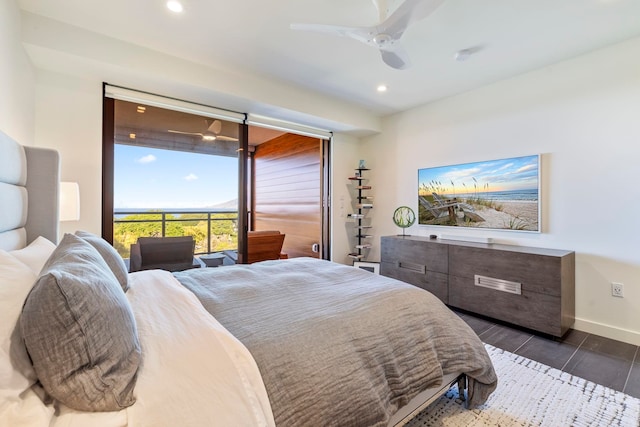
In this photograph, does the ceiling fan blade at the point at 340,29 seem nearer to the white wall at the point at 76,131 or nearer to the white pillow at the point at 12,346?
the white pillow at the point at 12,346

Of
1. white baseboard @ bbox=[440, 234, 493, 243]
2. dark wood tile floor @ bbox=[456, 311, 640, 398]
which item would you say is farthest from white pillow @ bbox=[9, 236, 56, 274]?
white baseboard @ bbox=[440, 234, 493, 243]

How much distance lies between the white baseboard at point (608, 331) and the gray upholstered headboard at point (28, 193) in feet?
14.4

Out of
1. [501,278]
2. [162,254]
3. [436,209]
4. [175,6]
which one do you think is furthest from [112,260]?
[436,209]

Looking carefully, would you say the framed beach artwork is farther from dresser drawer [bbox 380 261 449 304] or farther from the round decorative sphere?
dresser drawer [bbox 380 261 449 304]

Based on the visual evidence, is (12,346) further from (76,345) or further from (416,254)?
(416,254)

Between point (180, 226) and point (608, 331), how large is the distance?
4597mm

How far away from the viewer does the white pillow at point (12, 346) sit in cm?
65

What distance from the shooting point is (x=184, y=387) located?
0.80m

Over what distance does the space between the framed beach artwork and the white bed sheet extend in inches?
128

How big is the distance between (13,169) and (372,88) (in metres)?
3.28

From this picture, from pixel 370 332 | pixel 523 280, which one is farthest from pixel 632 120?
pixel 370 332

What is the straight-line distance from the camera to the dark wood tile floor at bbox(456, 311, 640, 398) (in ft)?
6.38

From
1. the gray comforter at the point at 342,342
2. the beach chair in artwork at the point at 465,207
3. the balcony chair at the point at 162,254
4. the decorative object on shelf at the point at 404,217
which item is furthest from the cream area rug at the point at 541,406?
the balcony chair at the point at 162,254

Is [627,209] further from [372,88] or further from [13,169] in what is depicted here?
[13,169]
